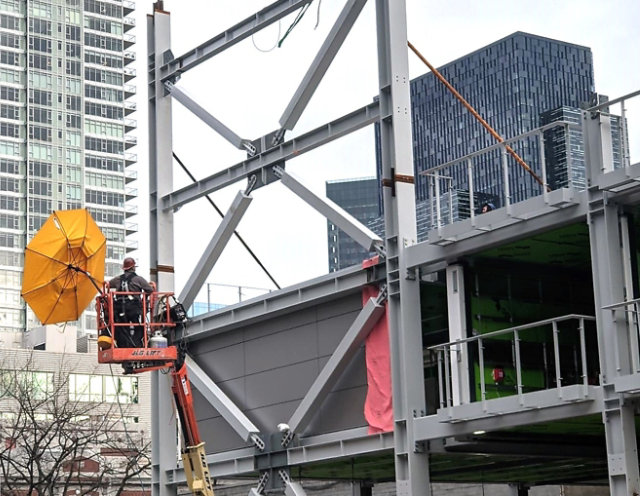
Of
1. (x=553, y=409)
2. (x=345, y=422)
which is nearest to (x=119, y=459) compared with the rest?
(x=345, y=422)

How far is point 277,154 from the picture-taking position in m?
30.5

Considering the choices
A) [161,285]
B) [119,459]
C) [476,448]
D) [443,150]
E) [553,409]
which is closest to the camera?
[553,409]

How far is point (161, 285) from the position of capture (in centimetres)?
3484

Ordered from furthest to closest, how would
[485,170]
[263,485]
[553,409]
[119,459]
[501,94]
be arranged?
[501,94]
[485,170]
[119,459]
[263,485]
[553,409]

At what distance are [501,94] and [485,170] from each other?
54.9 meters

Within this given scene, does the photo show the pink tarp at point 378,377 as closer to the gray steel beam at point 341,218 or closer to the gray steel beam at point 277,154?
the gray steel beam at point 341,218

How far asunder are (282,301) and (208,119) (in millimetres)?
6149

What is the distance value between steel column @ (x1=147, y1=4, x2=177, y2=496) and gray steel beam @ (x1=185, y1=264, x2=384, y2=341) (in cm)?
222

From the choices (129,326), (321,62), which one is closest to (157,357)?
(129,326)

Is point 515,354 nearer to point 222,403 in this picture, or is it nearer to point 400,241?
point 400,241

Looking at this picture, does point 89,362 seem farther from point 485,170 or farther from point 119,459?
point 485,170

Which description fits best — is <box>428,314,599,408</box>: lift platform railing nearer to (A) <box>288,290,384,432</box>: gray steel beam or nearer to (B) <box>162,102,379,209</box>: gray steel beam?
(A) <box>288,290,384,432</box>: gray steel beam

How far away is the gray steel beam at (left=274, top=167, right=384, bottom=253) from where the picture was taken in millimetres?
27062

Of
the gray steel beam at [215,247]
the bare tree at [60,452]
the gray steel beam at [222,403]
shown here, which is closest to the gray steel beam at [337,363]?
the gray steel beam at [222,403]
